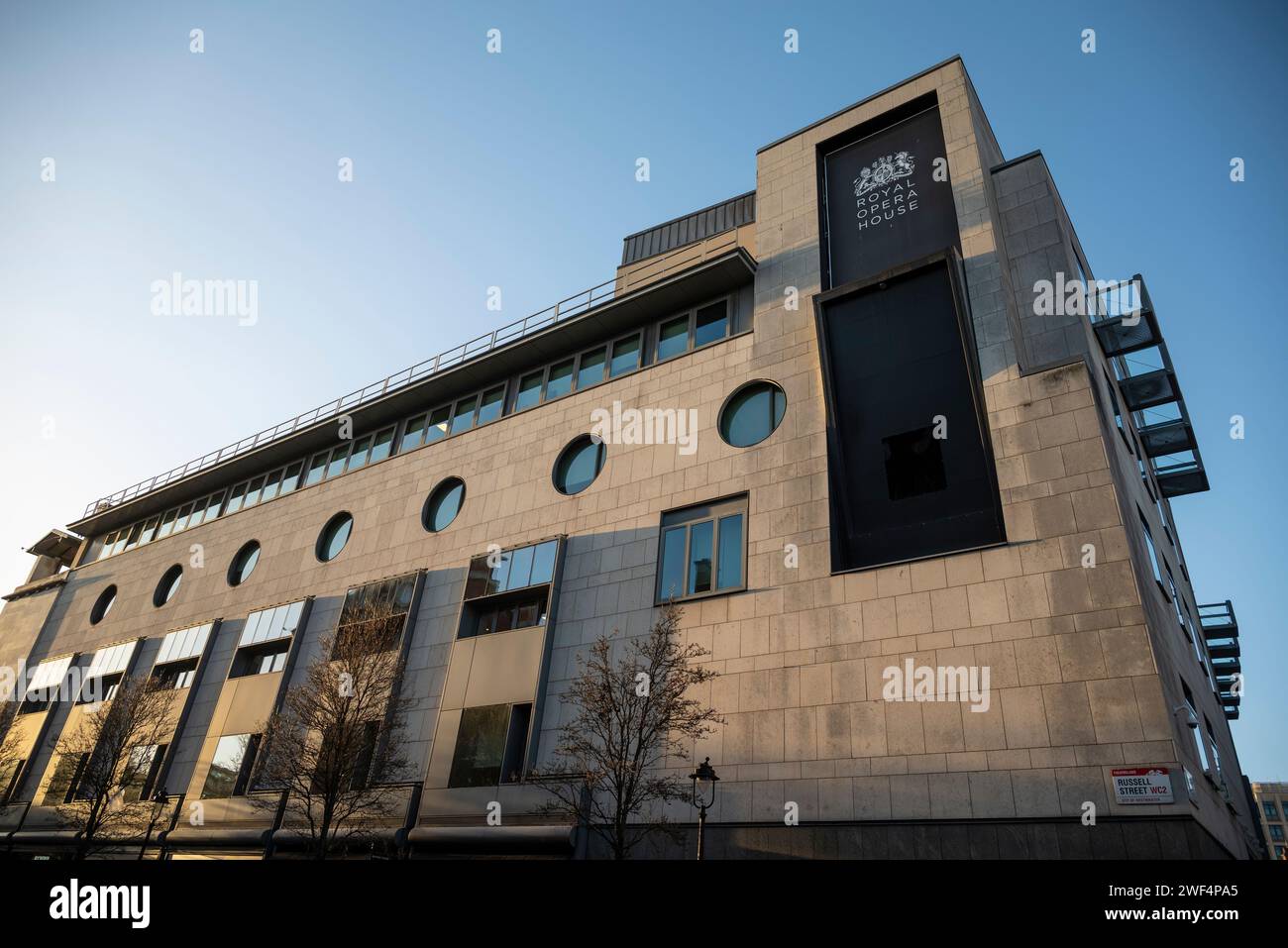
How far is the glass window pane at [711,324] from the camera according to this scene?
2883cm

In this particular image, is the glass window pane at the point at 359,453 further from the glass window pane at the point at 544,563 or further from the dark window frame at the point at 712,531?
the dark window frame at the point at 712,531

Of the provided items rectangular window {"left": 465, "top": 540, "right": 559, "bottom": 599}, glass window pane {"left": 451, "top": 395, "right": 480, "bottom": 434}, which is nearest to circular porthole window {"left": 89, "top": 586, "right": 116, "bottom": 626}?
glass window pane {"left": 451, "top": 395, "right": 480, "bottom": 434}

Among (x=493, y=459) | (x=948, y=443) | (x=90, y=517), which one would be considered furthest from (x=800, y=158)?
(x=90, y=517)

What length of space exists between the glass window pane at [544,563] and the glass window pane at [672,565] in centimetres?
421

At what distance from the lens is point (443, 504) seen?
33188mm

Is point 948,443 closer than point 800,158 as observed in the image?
Yes

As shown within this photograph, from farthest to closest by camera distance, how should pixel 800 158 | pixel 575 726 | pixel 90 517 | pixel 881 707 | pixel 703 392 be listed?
pixel 90 517 → pixel 800 158 → pixel 703 392 → pixel 575 726 → pixel 881 707

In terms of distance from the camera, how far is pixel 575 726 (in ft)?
74.1

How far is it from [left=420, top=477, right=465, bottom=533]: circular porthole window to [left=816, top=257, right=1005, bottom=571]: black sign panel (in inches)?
656

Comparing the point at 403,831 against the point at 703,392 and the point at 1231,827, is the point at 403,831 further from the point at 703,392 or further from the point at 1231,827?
the point at 1231,827

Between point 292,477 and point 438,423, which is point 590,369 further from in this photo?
point 292,477
